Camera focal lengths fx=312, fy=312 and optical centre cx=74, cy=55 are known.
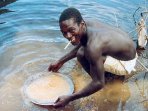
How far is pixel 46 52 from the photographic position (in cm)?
502

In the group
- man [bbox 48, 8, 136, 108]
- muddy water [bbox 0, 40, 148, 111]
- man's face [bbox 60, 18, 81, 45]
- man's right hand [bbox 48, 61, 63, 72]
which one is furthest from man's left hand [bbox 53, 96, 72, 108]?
man's right hand [bbox 48, 61, 63, 72]

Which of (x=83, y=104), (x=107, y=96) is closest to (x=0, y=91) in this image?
(x=83, y=104)

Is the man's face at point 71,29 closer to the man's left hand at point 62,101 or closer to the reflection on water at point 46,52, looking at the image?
the man's left hand at point 62,101

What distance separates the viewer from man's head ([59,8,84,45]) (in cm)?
308

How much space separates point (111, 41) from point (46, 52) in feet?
5.77

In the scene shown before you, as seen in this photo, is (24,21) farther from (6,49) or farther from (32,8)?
(6,49)

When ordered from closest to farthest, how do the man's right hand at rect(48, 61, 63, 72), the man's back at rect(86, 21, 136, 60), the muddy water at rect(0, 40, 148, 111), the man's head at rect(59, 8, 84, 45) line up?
the man's head at rect(59, 8, 84, 45), the man's back at rect(86, 21, 136, 60), the muddy water at rect(0, 40, 148, 111), the man's right hand at rect(48, 61, 63, 72)

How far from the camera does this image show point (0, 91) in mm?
4121

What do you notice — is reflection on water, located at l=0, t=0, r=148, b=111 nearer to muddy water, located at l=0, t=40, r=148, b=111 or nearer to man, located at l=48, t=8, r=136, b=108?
muddy water, located at l=0, t=40, r=148, b=111

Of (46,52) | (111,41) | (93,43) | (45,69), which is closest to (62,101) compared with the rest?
(93,43)

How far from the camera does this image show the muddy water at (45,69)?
3.88 metres

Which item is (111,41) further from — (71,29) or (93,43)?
(71,29)

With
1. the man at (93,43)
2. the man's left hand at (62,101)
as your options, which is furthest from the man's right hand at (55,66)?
the man's left hand at (62,101)

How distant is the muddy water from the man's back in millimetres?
562
